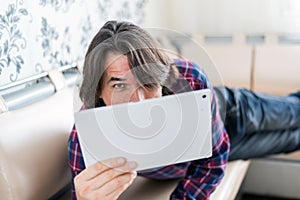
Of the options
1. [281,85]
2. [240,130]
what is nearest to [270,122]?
[240,130]

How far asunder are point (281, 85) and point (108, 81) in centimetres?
114

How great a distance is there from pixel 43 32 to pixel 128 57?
61 centimetres

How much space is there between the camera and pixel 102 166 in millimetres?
750

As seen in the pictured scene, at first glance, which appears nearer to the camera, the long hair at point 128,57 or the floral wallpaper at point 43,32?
the long hair at point 128,57

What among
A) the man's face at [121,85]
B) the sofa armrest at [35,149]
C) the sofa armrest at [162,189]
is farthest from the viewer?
the sofa armrest at [162,189]

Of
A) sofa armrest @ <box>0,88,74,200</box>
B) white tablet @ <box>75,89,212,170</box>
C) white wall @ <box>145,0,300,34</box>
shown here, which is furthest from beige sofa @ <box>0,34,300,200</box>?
white wall @ <box>145,0,300,34</box>

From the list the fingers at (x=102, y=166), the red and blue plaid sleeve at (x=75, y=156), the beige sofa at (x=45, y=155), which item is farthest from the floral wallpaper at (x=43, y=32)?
the fingers at (x=102, y=166)

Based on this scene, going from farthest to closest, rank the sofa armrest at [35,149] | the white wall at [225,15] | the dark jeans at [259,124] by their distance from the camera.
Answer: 1. the white wall at [225,15]
2. the dark jeans at [259,124]
3. the sofa armrest at [35,149]

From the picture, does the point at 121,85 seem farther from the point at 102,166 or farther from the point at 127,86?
the point at 102,166

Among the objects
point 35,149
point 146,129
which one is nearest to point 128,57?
point 146,129

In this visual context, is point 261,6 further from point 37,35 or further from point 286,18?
point 37,35

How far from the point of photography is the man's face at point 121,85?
69 centimetres

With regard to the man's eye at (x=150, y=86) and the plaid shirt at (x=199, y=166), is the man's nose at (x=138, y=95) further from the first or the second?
the plaid shirt at (x=199, y=166)

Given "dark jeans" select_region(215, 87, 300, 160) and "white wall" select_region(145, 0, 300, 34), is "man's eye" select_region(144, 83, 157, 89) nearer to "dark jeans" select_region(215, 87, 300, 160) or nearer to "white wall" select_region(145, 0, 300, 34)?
"dark jeans" select_region(215, 87, 300, 160)
